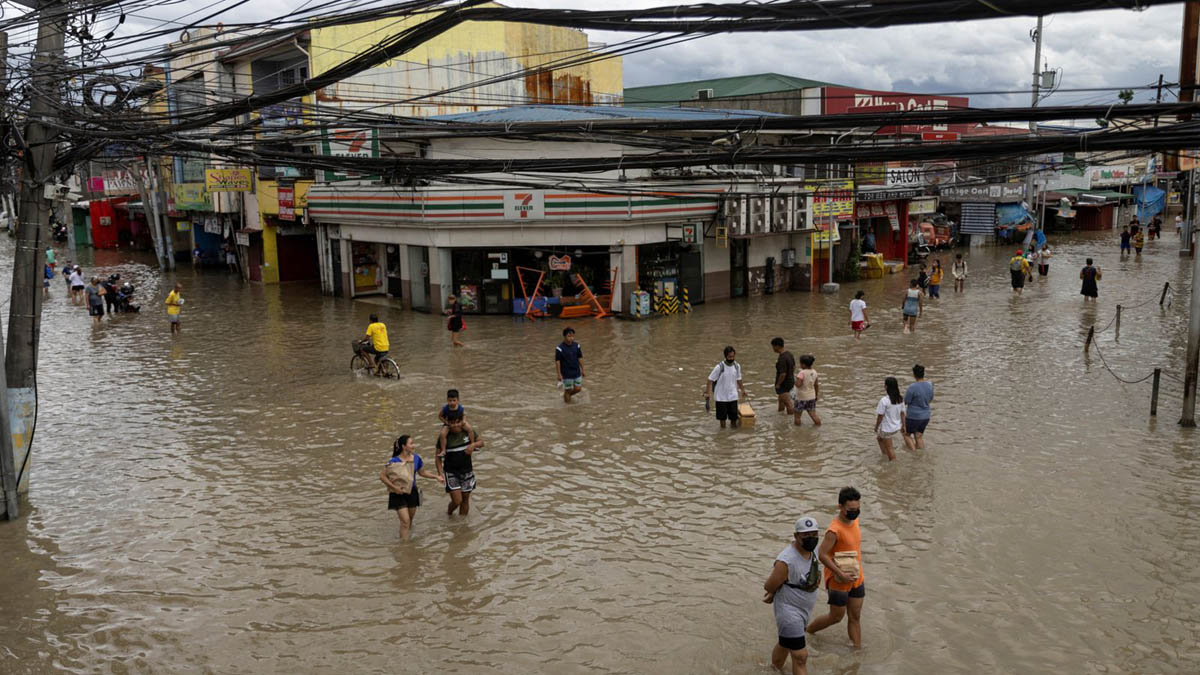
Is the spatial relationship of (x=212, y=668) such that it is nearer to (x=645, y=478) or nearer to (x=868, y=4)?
(x=645, y=478)

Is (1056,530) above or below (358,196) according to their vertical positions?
below

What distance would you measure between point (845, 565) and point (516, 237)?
20.6 meters

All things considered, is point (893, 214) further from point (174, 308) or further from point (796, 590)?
point (796, 590)

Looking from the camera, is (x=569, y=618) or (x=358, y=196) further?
(x=358, y=196)

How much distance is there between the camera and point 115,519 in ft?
37.9

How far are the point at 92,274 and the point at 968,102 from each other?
1891 inches

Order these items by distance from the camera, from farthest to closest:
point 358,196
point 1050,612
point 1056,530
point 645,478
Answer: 1. point 358,196
2. point 645,478
3. point 1056,530
4. point 1050,612

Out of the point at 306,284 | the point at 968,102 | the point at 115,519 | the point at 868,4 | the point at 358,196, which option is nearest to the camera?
the point at 868,4

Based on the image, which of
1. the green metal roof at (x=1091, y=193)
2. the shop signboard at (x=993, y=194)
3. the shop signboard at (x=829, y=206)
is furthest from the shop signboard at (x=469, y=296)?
the green metal roof at (x=1091, y=193)

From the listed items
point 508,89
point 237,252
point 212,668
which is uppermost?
point 508,89

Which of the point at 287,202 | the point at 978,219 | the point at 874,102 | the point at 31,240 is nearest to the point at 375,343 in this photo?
the point at 31,240

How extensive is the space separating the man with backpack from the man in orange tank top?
273 inches

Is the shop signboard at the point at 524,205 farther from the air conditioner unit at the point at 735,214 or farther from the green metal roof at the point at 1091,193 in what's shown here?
the green metal roof at the point at 1091,193

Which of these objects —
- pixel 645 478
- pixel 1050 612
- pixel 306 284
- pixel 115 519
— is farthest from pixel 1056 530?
pixel 306 284
